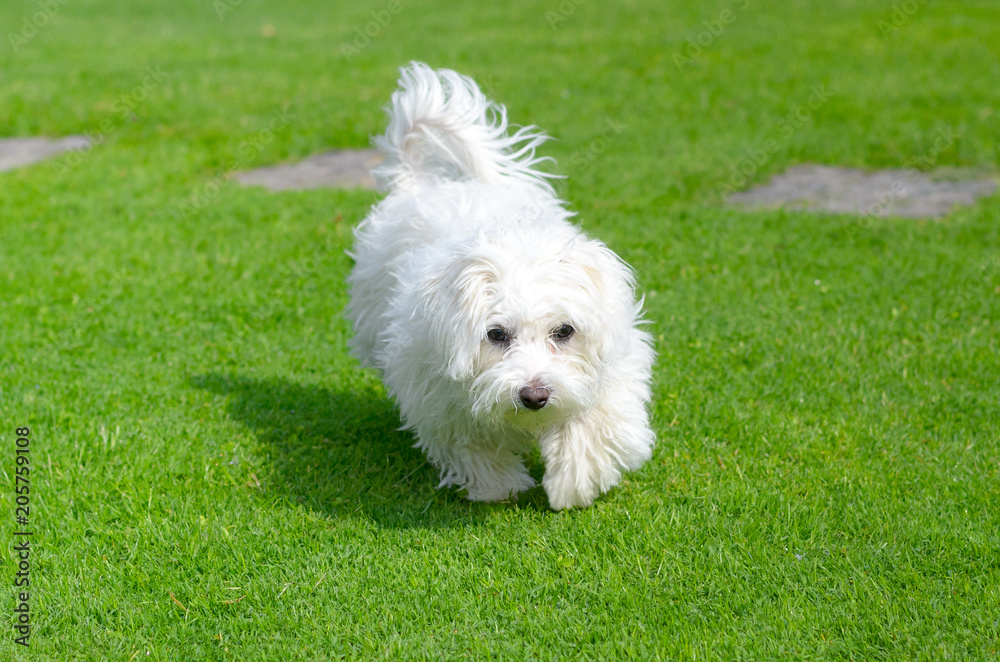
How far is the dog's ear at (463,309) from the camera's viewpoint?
362 centimetres

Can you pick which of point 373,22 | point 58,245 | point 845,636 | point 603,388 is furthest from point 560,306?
point 373,22

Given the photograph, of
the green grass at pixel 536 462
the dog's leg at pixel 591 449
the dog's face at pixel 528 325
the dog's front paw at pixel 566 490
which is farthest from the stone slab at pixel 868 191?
the dog's face at pixel 528 325

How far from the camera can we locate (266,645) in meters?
3.45

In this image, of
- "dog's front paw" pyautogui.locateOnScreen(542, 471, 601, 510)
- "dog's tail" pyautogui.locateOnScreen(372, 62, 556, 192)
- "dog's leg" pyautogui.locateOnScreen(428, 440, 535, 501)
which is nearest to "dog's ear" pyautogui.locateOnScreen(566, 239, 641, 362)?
"dog's front paw" pyautogui.locateOnScreen(542, 471, 601, 510)

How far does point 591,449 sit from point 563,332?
58 centimetres

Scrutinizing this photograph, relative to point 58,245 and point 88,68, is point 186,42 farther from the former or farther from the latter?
point 58,245

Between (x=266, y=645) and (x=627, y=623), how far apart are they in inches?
49.5

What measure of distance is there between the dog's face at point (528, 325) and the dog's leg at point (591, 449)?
25 cm

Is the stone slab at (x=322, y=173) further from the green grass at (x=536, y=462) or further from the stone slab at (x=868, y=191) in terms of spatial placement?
the stone slab at (x=868, y=191)

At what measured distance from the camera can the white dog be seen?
362 cm

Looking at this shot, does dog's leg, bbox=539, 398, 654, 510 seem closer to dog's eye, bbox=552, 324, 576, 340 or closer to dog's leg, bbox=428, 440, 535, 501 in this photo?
dog's leg, bbox=428, 440, 535, 501

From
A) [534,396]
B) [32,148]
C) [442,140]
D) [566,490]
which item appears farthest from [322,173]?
[534,396]

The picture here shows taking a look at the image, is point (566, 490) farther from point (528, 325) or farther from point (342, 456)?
point (342, 456)

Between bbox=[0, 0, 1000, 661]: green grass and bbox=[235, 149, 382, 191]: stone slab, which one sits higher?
bbox=[0, 0, 1000, 661]: green grass
